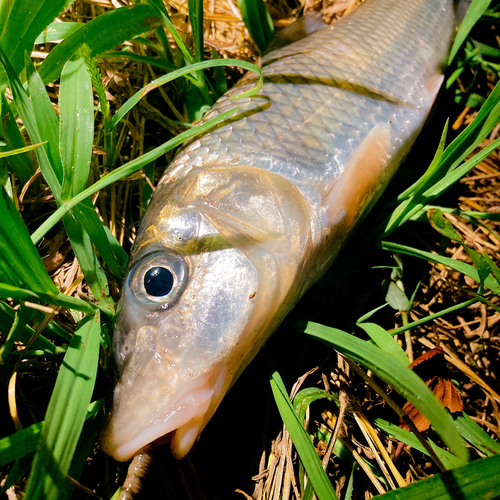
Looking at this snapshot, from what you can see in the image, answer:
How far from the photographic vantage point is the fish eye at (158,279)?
4.48ft

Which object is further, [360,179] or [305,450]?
[360,179]

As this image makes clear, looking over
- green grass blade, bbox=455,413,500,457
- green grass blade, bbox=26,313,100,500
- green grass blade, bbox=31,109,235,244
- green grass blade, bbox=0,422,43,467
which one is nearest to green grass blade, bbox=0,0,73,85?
green grass blade, bbox=31,109,235,244

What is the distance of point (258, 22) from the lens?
7.58 ft

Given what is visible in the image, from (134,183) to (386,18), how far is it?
5.72 feet

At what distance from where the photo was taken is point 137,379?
1277 mm

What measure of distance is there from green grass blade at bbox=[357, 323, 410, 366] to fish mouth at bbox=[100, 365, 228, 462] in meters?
0.69

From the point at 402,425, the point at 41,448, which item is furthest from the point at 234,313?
the point at 402,425

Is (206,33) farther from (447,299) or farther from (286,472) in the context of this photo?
(286,472)

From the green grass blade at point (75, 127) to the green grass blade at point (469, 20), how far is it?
2077 mm

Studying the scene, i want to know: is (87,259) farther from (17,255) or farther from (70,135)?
(70,135)

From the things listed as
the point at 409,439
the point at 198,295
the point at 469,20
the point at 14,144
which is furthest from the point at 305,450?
the point at 469,20

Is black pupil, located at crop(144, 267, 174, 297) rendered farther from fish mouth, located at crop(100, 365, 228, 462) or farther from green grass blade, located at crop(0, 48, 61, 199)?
green grass blade, located at crop(0, 48, 61, 199)

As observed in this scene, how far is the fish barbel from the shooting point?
129 cm

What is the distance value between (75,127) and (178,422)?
1147mm
